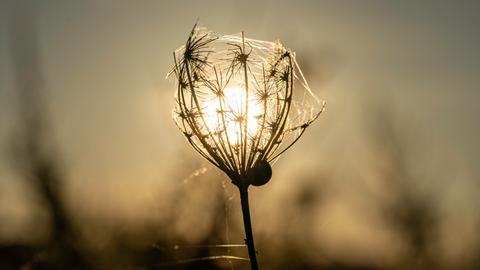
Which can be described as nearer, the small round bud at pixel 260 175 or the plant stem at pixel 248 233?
the plant stem at pixel 248 233

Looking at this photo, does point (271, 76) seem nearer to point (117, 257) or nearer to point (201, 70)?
point (201, 70)

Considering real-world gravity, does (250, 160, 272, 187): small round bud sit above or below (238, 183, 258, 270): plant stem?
above

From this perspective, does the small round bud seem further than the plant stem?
Yes

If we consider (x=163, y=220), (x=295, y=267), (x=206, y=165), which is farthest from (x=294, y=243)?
(x=206, y=165)

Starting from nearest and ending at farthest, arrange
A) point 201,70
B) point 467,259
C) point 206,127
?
point 206,127 < point 201,70 < point 467,259

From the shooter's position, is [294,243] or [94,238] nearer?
[94,238]

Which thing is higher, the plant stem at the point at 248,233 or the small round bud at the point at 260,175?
the small round bud at the point at 260,175

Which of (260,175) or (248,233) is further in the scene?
(260,175)

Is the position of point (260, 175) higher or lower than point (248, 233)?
higher
